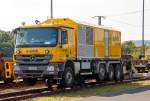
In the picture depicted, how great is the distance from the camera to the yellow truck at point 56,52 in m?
21.4

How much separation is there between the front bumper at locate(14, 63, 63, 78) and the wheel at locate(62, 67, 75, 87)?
21.6 inches

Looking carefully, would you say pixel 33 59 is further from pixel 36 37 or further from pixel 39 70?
pixel 36 37

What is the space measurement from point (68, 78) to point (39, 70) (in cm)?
159

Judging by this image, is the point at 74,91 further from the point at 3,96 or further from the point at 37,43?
the point at 3,96

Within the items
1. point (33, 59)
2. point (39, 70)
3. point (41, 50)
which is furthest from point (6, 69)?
point (41, 50)

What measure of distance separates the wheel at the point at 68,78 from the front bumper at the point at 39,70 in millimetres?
548

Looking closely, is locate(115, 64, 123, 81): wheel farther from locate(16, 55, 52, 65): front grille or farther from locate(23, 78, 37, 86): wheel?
locate(16, 55, 52, 65): front grille

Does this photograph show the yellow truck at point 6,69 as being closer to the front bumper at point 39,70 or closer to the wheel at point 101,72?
the front bumper at point 39,70

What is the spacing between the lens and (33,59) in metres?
21.6

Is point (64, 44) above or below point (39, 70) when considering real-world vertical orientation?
above

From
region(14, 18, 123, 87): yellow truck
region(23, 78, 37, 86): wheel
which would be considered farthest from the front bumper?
region(23, 78, 37, 86): wheel

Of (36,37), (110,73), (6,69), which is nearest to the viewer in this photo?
(36,37)

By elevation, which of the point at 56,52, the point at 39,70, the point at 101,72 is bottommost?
the point at 101,72

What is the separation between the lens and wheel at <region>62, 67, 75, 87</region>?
2203 centimetres
